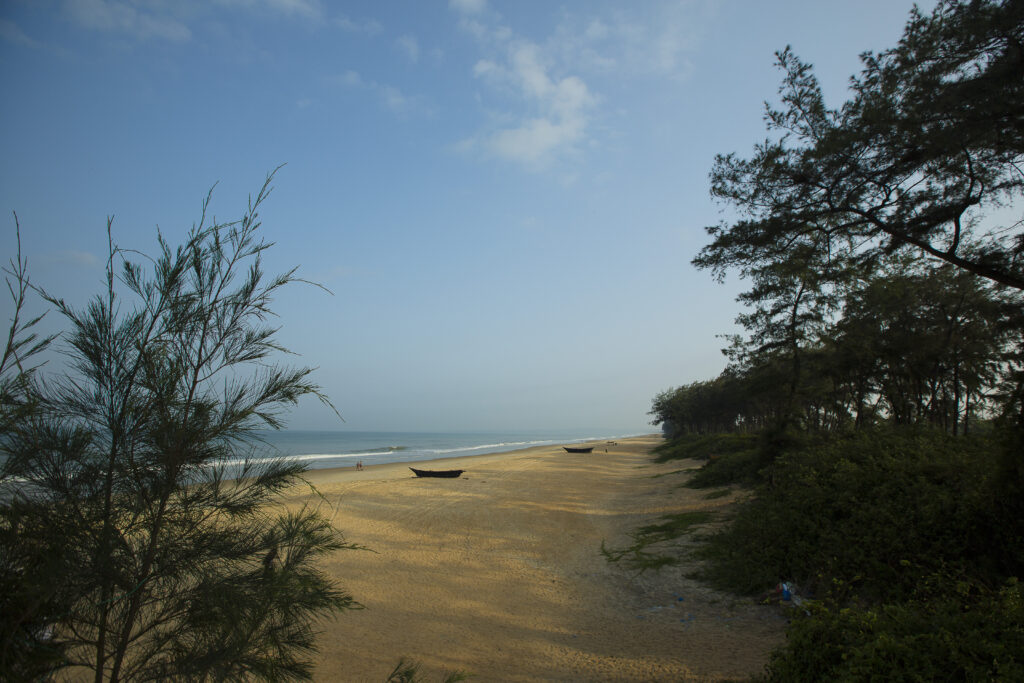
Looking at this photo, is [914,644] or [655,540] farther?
[655,540]

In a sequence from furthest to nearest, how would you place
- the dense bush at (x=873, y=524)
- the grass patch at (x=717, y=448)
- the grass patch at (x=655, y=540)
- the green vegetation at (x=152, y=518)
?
1. the grass patch at (x=717, y=448)
2. the grass patch at (x=655, y=540)
3. the dense bush at (x=873, y=524)
4. the green vegetation at (x=152, y=518)

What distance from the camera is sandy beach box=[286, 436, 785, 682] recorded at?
596cm

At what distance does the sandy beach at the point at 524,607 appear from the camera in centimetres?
596

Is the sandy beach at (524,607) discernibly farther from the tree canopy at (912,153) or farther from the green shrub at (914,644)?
the tree canopy at (912,153)

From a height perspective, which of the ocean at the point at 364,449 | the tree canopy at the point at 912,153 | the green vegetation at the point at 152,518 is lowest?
the ocean at the point at 364,449

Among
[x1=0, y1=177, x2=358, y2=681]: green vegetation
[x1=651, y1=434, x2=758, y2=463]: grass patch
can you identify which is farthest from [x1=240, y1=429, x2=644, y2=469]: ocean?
[x1=651, y1=434, x2=758, y2=463]: grass patch

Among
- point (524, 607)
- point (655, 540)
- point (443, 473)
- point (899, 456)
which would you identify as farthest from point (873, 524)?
point (443, 473)

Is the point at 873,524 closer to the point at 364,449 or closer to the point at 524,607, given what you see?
the point at 524,607

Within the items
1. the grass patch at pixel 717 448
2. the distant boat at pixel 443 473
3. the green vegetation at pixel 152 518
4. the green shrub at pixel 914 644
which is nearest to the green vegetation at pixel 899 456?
the green shrub at pixel 914 644

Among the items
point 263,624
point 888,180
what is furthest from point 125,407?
point 888,180

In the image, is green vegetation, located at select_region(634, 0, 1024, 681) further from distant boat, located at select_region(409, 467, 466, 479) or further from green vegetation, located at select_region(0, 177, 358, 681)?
distant boat, located at select_region(409, 467, 466, 479)

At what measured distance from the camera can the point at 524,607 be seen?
813 centimetres

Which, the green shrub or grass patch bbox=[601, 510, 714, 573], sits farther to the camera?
grass patch bbox=[601, 510, 714, 573]

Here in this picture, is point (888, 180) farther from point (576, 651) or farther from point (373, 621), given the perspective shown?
point (373, 621)
